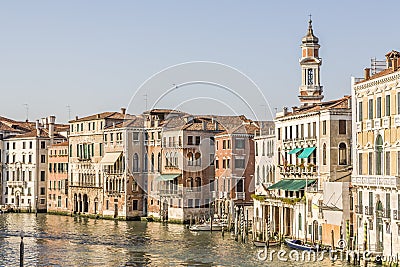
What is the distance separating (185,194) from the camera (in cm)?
4775

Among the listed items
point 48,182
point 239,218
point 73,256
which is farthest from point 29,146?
point 73,256

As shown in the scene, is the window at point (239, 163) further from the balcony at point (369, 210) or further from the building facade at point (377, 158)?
the balcony at point (369, 210)

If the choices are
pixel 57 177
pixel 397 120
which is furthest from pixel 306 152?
pixel 57 177

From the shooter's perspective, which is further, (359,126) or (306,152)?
(306,152)

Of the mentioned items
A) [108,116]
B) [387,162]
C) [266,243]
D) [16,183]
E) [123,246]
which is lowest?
[123,246]

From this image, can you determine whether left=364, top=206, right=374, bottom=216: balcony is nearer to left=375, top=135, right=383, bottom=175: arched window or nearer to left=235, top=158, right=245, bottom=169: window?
left=375, top=135, right=383, bottom=175: arched window

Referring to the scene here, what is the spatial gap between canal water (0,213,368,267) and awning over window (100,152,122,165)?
17.7 feet

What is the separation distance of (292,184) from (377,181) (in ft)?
28.8

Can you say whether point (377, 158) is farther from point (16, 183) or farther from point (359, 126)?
point (16, 183)

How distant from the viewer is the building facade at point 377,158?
988 inches

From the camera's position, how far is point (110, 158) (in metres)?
52.7

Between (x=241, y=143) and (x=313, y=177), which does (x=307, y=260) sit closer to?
(x=313, y=177)

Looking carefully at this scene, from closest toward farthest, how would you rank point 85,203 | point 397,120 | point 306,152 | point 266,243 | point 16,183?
point 397,120, point 266,243, point 306,152, point 85,203, point 16,183

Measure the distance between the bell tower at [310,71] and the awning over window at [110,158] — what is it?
540 inches
